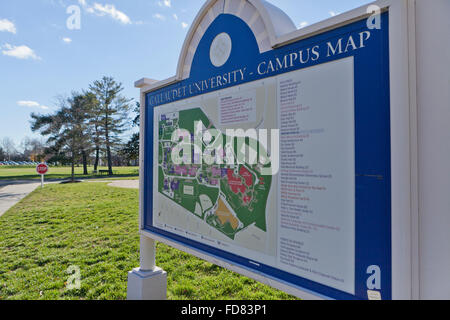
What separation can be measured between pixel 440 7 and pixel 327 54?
50 cm

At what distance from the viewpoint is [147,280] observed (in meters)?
2.98

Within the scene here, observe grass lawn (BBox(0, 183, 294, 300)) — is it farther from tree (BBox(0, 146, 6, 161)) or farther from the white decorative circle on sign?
tree (BBox(0, 146, 6, 161))

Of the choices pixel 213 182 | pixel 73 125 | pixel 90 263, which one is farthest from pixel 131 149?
pixel 213 182

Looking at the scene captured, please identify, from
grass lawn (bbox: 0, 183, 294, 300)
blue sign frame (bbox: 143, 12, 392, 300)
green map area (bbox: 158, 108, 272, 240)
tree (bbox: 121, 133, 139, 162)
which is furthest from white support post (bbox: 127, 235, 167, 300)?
tree (bbox: 121, 133, 139, 162)

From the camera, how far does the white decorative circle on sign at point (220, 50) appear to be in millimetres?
2178

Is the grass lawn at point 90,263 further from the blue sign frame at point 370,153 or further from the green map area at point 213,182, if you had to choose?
the blue sign frame at point 370,153

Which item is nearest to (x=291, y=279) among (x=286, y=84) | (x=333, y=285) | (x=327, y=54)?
(x=333, y=285)

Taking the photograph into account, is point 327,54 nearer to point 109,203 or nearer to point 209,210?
point 209,210

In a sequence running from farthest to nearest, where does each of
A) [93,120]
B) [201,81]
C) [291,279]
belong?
[93,120]
[201,81]
[291,279]

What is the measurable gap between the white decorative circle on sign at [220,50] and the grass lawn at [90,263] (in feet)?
8.21

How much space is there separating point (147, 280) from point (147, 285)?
51mm

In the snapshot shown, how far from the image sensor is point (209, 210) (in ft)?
7.55

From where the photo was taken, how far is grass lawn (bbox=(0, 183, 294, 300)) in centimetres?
338

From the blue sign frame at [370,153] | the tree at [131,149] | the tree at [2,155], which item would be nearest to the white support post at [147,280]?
the blue sign frame at [370,153]
